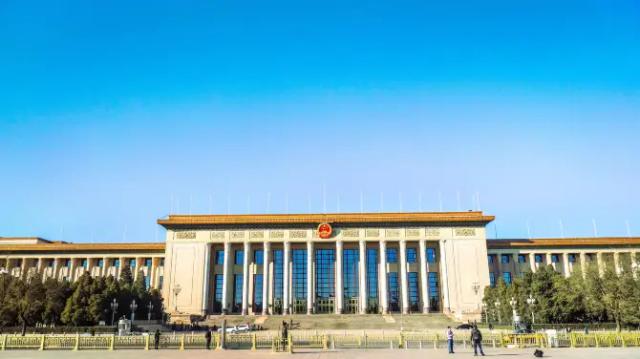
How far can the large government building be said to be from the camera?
207 ft

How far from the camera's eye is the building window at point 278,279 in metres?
64.9

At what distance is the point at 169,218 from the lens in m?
66.6

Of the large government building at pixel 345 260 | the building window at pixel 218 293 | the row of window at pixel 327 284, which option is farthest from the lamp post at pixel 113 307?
the row of window at pixel 327 284

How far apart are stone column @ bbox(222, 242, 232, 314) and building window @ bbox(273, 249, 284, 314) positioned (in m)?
6.02

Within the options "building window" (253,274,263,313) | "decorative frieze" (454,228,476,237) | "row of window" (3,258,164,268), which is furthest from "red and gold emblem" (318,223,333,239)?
"row of window" (3,258,164,268)

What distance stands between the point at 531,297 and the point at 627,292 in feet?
23.7

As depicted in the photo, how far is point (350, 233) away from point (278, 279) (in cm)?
1143

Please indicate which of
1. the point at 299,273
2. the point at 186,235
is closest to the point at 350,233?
the point at 299,273

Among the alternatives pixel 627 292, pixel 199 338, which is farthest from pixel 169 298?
pixel 627 292

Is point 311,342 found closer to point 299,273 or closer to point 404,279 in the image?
point 404,279

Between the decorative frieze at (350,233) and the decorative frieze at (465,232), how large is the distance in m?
12.8

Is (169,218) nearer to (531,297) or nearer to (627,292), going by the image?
(531,297)

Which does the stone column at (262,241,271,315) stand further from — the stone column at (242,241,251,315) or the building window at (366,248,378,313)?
the building window at (366,248,378,313)

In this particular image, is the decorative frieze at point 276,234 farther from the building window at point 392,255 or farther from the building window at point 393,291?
the building window at point 393,291
